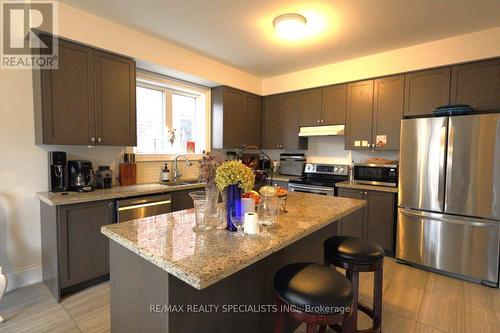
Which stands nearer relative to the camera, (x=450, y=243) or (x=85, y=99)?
(x=85, y=99)

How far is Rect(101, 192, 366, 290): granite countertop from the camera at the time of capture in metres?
0.94

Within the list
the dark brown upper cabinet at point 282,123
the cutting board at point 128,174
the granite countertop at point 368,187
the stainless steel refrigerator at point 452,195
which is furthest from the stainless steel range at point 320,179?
the cutting board at point 128,174

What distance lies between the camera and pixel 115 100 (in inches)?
108

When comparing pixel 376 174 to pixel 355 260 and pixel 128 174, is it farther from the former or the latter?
pixel 128 174

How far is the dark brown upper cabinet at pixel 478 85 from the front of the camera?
2.71 m

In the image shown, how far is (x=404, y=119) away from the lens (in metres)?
3.09

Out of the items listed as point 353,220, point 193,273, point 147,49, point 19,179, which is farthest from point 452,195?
point 19,179

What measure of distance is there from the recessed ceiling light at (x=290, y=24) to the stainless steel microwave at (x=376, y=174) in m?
1.93

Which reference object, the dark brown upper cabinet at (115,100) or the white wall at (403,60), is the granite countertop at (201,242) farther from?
the white wall at (403,60)

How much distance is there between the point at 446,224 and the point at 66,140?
398cm

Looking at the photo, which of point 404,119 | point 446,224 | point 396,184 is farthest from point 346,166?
point 446,224

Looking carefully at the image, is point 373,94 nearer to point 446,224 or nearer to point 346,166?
point 346,166

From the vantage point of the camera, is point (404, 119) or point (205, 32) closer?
point (205, 32)

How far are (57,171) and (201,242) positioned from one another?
2.15m
